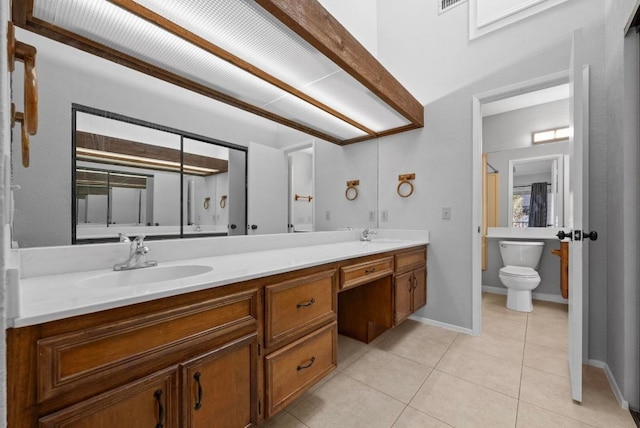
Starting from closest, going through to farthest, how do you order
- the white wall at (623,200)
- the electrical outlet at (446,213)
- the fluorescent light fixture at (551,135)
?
1. the white wall at (623,200)
2. the electrical outlet at (446,213)
3. the fluorescent light fixture at (551,135)

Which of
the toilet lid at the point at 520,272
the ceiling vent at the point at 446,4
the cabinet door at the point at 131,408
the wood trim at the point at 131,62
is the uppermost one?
the ceiling vent at the point at 446,4

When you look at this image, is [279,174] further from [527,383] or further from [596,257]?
[596,257]

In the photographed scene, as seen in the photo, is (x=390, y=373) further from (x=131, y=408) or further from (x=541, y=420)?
(x=131, y=408)

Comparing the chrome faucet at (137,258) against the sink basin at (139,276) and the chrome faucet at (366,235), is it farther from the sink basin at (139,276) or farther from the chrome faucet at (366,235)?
the chrome faucet at (366,235)

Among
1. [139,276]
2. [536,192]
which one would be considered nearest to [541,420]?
[139,276]

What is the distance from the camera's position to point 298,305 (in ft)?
4.02

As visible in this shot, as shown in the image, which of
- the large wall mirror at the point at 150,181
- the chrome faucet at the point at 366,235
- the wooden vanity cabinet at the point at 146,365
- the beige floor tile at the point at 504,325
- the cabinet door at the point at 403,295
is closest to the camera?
the wooden vanity cabinet at the point at 146,365

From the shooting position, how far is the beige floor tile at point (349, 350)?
73.4 inches

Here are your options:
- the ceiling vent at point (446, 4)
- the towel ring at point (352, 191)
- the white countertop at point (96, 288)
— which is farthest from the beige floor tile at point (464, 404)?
the ceiling vent at point (446, 4)

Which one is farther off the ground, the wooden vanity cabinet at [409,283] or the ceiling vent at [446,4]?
the ceiling vent at [446,4]

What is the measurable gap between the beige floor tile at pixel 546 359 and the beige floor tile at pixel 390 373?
759 millimetres

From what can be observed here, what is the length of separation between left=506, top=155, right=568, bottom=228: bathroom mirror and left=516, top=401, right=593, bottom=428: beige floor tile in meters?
2.71

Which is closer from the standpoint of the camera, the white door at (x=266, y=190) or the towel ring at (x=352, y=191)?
the white door at (x=266, y=190)

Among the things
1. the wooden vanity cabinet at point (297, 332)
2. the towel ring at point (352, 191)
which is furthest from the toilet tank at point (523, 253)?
the wooden vanity cabinet at point (297, 332)
